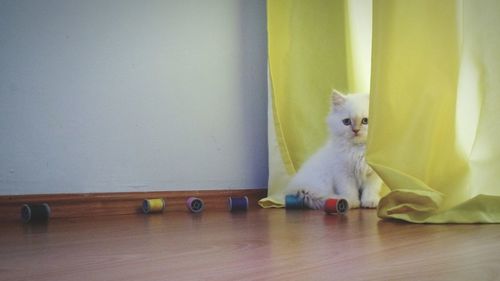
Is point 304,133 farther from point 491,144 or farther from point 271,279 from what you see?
point 271,279

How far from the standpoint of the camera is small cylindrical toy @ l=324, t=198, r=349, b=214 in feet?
5.53

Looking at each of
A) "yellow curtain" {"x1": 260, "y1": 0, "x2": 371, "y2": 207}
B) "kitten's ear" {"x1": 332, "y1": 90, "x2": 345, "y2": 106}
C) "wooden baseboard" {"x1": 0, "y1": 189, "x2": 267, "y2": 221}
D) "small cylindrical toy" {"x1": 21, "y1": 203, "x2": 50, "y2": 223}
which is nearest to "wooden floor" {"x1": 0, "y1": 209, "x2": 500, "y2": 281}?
"small cylindrical toy" {"x1": 21, "y1": 203, "x2": 50, "y2": 223}

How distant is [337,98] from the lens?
6.29 feet

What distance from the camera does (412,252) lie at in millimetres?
893

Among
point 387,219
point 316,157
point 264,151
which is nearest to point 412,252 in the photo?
point 387,219

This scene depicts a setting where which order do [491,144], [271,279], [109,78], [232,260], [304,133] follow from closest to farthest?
[271,279] < [232,260] < [491,144] < [109,78] < [304,133]

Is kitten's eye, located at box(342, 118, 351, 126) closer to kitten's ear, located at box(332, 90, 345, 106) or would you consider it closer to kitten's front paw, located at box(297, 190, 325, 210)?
kitten's ear, located at box(332, 90, 345, 106)

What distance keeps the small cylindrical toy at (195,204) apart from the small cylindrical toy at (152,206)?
100 mm

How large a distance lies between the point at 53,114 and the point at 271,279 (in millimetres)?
1302

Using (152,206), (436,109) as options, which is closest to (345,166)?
(436,109)

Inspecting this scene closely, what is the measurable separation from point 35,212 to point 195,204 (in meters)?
0.56

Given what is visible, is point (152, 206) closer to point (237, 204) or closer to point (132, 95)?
point (237, 204)

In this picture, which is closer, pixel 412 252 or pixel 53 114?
pixel 412 252

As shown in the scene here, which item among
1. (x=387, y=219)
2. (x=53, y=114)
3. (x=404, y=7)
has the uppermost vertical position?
(x=404, y=7)
